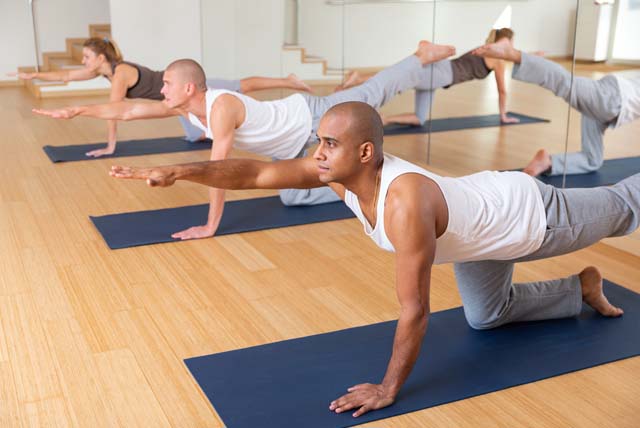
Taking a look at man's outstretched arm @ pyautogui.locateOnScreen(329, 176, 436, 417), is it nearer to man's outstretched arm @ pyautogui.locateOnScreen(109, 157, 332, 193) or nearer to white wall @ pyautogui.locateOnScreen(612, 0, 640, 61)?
man's outstretched arm @ pyautogui.locateOnScreen(109, 157, 332, 193)

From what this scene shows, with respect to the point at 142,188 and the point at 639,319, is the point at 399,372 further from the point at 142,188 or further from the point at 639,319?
the point at 142,188

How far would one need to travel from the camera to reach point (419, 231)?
1.69 metres

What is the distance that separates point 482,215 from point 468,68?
7.89ft

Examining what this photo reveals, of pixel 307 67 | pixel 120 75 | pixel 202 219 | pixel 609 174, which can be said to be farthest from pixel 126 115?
pixel 307 67

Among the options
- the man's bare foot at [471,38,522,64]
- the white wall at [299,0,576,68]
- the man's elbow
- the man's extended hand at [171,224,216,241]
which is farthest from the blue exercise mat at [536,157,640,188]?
the man's elbow

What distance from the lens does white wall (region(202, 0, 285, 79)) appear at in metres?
5.87

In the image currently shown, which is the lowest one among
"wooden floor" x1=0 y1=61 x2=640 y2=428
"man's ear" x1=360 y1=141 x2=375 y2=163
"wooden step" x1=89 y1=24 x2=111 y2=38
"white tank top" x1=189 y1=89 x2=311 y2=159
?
"wooden floor" x1=0 y1=61 x2=640 y2=428

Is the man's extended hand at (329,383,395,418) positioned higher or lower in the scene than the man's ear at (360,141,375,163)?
lower

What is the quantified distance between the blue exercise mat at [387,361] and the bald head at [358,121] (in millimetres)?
690

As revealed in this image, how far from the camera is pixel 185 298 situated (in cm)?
257

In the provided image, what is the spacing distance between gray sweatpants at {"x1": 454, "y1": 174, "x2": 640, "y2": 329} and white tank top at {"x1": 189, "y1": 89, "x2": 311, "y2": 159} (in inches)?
52.2

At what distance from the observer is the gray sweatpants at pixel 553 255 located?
2035 mm

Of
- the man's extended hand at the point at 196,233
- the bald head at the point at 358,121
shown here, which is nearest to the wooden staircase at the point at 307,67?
the man's extended hand at the point at 196,233

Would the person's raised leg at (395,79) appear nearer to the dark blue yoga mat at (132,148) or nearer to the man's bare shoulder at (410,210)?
the dark blue yoga mat at (132,148)
